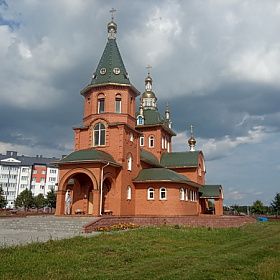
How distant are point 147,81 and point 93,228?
23.8m

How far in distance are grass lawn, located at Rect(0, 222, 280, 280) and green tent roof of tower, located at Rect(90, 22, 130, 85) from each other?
1379cm

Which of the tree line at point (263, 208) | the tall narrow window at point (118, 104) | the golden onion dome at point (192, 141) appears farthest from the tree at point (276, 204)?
the tall narrow window at point (118, 104)

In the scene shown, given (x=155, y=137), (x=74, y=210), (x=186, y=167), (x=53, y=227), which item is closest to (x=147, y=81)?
(x=155, y=137)

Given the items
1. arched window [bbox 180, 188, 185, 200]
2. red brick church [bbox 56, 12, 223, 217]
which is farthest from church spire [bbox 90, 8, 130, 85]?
arched window [bbox 180, 188, 185, 200]

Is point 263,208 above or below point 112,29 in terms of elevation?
below

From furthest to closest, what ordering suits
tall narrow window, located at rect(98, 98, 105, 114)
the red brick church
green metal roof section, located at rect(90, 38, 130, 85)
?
1. green metal roof section, located at rect(90, 38, 130, 85)
2. tall narrow window, located at rect(98, 98, 105, 114)
3. the red brick church

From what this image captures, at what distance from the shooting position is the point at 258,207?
4934cm

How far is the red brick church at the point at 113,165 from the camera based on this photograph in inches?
782

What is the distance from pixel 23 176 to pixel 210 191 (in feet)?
156

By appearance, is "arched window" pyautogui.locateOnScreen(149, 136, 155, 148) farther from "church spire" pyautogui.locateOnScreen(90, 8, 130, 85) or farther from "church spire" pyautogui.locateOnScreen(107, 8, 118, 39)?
"church spire" pyautogui.locateOnScreen(107, 8, 118, 39)

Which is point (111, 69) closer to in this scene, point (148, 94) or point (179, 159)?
point (179, 159)

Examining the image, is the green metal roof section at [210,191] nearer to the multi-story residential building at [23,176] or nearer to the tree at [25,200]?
the tree at [25,200]

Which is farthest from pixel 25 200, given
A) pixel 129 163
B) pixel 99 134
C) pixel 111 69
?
pixel 111 69

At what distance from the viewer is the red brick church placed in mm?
19875
